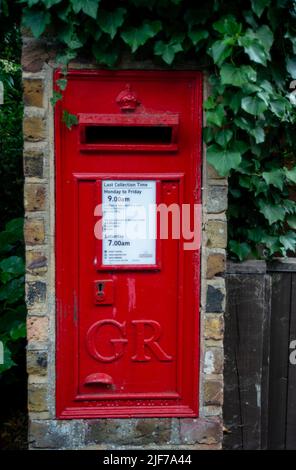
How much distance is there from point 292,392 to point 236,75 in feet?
5.47

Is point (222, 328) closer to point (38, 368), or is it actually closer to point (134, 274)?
point (134, 274)

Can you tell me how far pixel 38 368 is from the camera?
7.77ft

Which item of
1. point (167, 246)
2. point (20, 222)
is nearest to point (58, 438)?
point (167, 246)

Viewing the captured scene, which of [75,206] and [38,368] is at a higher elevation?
[75,206]

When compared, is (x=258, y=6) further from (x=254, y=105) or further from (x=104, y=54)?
(x=104, y=54)

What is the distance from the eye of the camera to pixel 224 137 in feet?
7.27

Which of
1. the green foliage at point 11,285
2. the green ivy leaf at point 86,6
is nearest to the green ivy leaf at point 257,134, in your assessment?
the green ivy leaf at point 86,6

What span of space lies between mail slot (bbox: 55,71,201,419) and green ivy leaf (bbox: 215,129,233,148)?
11 centimetres

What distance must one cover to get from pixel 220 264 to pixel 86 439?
1.07 meters

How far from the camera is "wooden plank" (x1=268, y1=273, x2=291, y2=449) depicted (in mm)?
2652

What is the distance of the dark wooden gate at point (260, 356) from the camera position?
2.58 meters

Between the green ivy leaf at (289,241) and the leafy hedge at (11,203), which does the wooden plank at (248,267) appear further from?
the leafy hedge at (11,203)

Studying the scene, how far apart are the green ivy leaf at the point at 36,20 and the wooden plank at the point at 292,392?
1.72 m

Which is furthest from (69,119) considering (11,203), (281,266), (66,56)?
(11,203)
